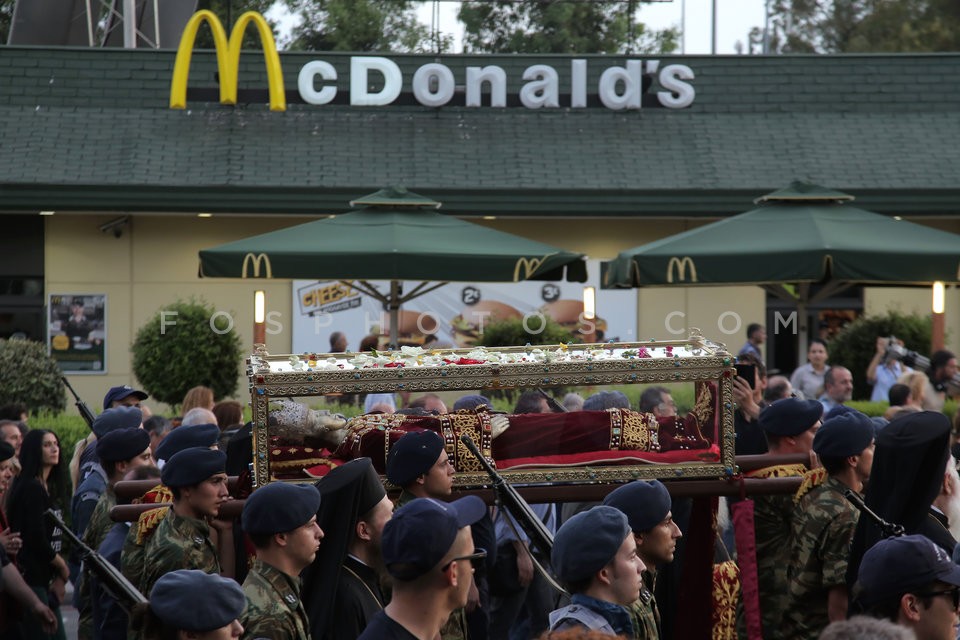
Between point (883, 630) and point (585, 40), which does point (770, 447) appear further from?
point (585, 40)

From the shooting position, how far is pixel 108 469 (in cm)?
758

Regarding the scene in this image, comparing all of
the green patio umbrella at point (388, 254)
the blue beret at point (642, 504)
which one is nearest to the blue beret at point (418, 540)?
the blue beret at point (642, 504)

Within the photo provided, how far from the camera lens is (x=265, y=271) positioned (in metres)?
11.2

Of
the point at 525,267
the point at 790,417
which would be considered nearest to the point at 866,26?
the point at 525,267

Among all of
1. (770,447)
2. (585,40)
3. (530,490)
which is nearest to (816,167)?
(770,447)

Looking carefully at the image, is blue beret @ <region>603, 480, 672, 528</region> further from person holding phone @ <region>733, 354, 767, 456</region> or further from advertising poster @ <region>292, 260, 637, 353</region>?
advertising poster @ <region>292, 260, 637, 353</region>

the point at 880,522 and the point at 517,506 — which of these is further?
the point at 517,506

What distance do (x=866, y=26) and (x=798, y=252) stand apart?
3782 centimetres

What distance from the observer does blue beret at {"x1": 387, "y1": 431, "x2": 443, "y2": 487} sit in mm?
5965

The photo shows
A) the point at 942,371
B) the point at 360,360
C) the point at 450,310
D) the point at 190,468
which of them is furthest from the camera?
the point at 450,310

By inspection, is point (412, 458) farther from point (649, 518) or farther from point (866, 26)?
point (866, 26)

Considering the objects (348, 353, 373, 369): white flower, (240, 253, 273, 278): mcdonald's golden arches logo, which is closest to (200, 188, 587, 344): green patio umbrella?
(240, 253, 273, 278): mcdonald's golden arches logo

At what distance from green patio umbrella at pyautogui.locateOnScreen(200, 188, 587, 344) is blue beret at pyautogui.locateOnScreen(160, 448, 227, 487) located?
16.3 feet

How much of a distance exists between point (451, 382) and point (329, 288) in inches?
476
